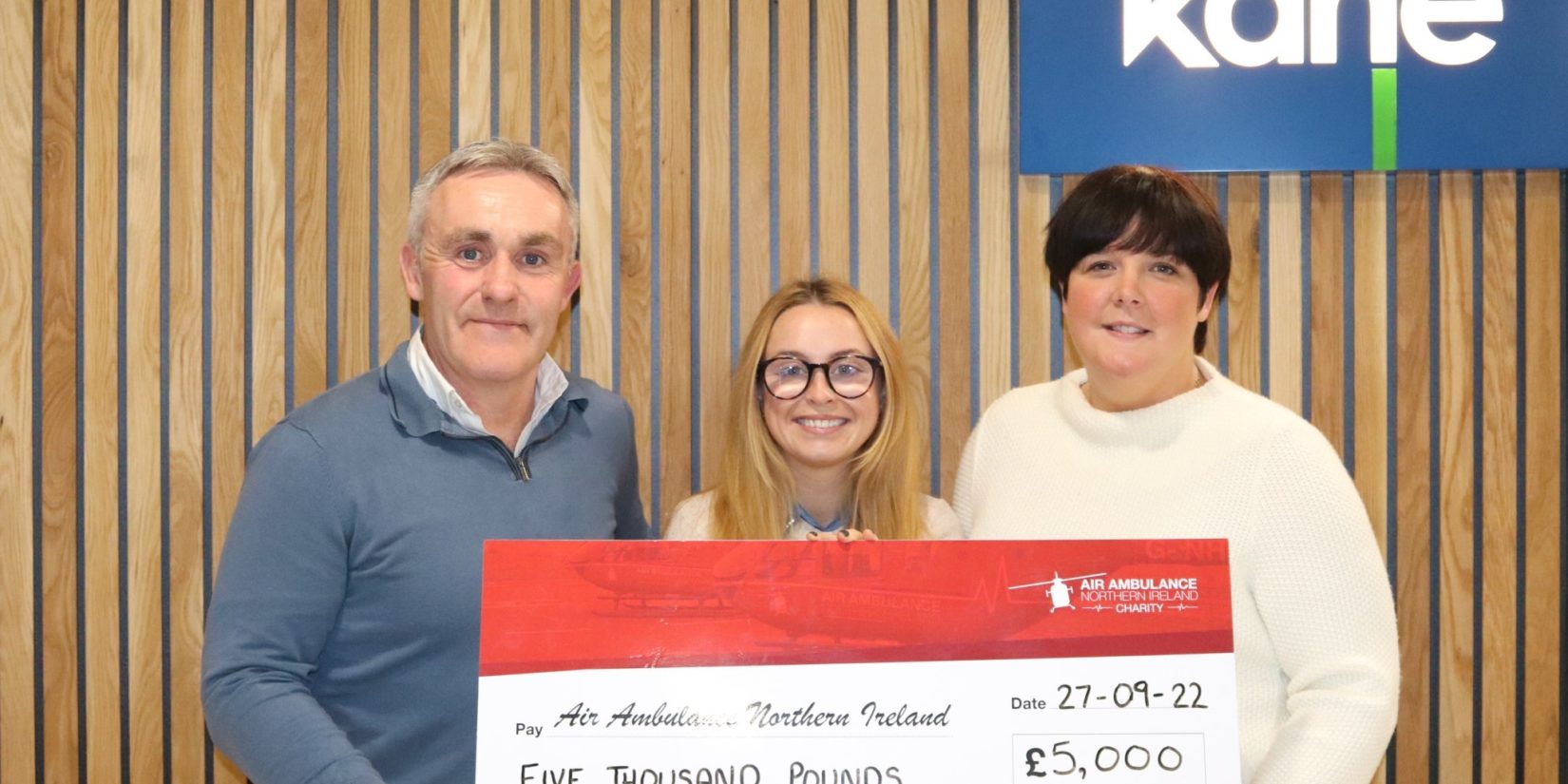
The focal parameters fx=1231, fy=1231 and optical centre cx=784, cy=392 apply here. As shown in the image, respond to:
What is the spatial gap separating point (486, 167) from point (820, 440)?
921 millimetres

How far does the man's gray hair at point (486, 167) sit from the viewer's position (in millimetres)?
2338

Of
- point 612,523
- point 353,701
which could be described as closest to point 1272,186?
point 612,523

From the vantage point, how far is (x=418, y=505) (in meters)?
2.21

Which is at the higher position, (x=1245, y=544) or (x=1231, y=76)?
(x=1231, y=76)

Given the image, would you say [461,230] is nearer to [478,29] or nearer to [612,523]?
[612,523]

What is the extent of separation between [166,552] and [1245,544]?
275cm

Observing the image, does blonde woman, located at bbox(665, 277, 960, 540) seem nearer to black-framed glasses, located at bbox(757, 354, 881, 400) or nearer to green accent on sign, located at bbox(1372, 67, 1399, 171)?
black-framed glasses, located at bbox(757, 354, 881, 400)

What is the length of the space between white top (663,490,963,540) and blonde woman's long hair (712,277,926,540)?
0.02 meters

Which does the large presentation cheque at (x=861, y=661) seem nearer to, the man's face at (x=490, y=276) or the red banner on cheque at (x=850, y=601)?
the red banner on cheque at (x=850, y=601)

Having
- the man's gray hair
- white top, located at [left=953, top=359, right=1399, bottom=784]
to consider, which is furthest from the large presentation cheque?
the man's gray hair

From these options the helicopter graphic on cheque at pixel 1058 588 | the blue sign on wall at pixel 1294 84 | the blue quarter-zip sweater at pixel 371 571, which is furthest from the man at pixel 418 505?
the blue sign on wall at pixel 1294 84

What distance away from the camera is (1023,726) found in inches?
71.1

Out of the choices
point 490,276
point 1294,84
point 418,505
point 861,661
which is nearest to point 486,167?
point 490,276

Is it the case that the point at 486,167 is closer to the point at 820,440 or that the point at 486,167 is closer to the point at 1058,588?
the point at 820,440
